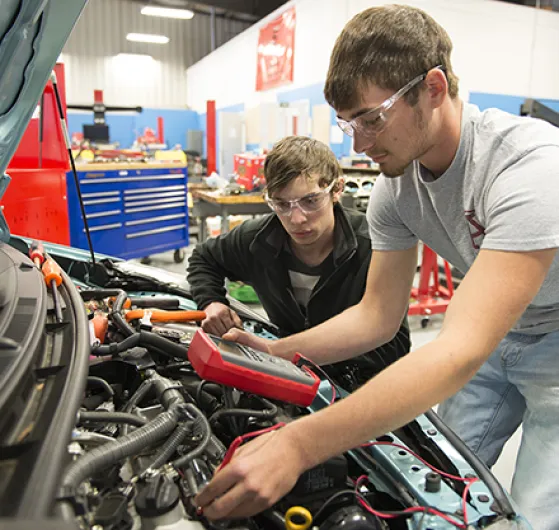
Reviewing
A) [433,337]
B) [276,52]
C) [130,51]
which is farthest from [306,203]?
[130,51]

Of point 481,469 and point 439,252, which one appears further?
point 439,252

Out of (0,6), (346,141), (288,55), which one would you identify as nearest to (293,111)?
(346,141)

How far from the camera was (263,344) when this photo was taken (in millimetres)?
1233

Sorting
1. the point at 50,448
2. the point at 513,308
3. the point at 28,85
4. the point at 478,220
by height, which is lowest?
the point at 50,448

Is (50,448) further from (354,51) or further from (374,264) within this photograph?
(374,264)

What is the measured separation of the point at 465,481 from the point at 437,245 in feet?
1.91

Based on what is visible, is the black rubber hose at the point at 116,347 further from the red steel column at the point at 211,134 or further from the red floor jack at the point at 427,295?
the red steel column at the point at 211,134

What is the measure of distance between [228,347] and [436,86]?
66 cm

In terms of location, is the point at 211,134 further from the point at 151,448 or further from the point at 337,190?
the point at 151,448

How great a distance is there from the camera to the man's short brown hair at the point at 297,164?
1.51 m

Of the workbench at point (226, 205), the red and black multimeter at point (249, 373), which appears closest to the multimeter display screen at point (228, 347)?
the red and black multimeter at point (249, 373)

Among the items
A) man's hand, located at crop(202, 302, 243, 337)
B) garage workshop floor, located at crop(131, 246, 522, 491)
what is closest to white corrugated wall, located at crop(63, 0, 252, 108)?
garage workshop floor, located at crop(131, 246, 522, 491)

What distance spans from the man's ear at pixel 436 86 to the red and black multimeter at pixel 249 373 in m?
0.60

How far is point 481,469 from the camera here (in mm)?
893
